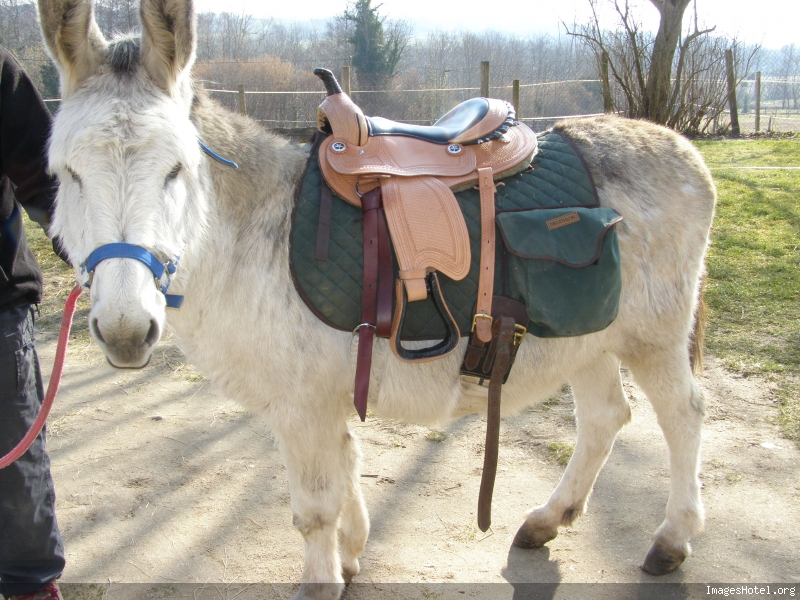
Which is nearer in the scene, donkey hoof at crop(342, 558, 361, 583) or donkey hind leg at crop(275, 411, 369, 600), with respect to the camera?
donkey hind leg at crop(275, 411, 369, 600)

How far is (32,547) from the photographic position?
218cm

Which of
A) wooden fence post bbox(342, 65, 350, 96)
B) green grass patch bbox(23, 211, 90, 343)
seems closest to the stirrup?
green grass patch bbox(23, 211, 90, 343)

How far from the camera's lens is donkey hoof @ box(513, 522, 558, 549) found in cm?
264

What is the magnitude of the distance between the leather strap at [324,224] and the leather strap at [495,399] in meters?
0.65

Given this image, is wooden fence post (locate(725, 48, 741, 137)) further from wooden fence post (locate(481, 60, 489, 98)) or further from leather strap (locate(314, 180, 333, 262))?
leather strap (locate(314, 180, 333, 262))

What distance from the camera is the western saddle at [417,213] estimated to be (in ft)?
6.54

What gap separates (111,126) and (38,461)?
4.44ft

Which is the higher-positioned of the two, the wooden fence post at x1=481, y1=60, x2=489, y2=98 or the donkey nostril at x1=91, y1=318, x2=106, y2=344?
the wooden fence post at x1=481, y1=60, x2=489, y2=98

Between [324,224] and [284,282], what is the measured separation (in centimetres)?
24

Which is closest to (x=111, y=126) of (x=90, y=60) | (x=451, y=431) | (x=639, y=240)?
(x=90, y=60)

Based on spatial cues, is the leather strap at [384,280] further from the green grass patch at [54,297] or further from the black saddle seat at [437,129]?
the green grass patch at [54,297]

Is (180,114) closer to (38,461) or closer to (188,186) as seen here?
(188,186)

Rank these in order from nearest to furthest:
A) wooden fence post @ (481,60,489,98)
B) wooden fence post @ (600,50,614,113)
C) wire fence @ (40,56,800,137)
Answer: wooden fence post @ (481,60,489,98), wooden fence post @ (600,50,614,113), wire fence @ (40,56,800,137)

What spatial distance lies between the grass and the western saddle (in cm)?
232
